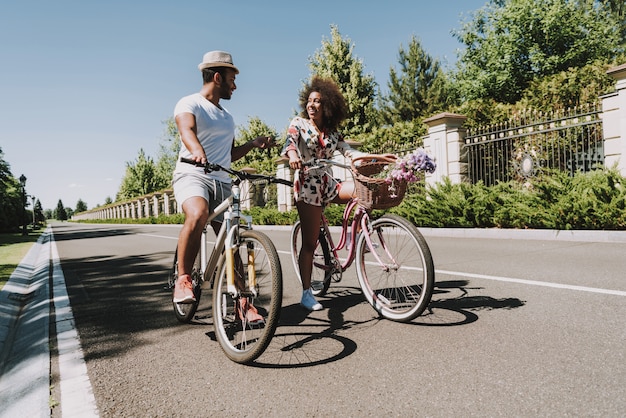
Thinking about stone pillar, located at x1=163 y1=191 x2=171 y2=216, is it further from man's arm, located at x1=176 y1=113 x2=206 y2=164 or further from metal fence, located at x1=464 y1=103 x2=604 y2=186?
man's arm, located at x1=176 y1=113 x2=206 y2=164

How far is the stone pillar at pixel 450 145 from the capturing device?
1347 centimetres

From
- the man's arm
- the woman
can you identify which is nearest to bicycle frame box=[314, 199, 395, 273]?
the woman

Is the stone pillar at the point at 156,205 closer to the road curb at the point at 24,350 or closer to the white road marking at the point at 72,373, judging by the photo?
the road curb at the point at 24,350

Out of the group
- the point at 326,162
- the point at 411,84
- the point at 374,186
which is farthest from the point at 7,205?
the point at 374,186

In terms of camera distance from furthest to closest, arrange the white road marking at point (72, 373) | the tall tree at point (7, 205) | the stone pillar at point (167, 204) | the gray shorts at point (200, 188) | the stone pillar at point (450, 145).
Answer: the stone pillar at point (167, 204) → the tall tree at point (7, 205) → the stone pillar at point (450, 145) → the gray shorts at point (200, 188) → the white road marking at point (72, 373)

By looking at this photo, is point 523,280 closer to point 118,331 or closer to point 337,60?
point 118,331

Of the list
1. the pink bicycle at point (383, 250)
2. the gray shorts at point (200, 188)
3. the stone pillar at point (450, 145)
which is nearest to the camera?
the pink bicycle at point (383, 250)

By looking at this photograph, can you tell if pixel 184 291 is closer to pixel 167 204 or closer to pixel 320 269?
pixel 320 269

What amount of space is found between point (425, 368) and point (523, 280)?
2.72m

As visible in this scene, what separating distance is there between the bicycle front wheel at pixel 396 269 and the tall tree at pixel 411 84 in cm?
3900

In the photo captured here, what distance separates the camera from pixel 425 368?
253 centimetres

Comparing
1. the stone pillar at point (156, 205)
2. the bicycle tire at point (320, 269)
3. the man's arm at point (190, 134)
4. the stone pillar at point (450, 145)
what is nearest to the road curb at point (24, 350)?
the man's arm at point (190, 134)

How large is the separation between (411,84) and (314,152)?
40.2 m

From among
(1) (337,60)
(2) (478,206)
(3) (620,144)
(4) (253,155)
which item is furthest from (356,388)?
(4) (253,155)
